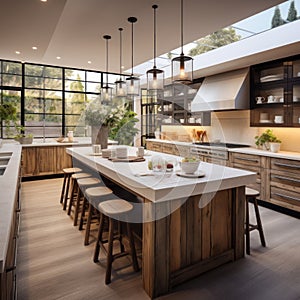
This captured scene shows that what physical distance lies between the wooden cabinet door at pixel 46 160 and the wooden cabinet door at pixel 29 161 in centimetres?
9

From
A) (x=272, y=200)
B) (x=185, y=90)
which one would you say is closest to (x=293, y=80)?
(x=272, y=200)

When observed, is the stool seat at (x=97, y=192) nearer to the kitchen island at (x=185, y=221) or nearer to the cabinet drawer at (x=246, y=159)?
the kitchen island at (x=185, y=221)

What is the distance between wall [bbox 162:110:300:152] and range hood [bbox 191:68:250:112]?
544 mm

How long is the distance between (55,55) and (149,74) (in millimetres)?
3204

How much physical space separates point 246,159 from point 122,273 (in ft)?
10.3

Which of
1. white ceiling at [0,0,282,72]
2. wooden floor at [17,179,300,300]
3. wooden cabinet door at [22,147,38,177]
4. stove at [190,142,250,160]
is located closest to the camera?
wooden floor at [17,179,300,300]

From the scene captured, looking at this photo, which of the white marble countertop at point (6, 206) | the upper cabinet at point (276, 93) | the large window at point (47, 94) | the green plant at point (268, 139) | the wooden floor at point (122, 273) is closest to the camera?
the white marble countertop at point (6, 206)

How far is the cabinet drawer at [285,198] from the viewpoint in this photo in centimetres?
387

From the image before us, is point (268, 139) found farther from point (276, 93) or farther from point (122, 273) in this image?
point (122, 273)

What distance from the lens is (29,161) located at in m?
6.30

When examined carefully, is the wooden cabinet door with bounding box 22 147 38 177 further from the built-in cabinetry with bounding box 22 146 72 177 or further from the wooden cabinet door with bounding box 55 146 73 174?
the wooden cabinet door with bounding box 55 146 73 174

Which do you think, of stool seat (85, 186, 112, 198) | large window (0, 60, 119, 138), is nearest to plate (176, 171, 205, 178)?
stool seat (85, 186, 112, 198)

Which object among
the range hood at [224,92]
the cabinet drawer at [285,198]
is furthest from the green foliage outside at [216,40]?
the cabinet drawer at [285,198]

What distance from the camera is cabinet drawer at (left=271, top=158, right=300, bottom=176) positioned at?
385 centimetres
